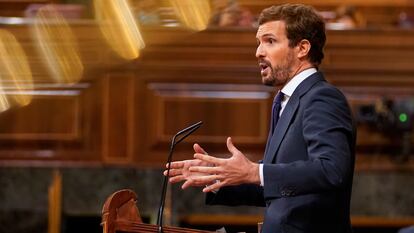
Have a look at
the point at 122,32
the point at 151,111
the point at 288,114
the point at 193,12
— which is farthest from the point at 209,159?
the point at 193,12

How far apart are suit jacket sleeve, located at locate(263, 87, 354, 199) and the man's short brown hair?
186mm

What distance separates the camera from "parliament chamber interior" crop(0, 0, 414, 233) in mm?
4824

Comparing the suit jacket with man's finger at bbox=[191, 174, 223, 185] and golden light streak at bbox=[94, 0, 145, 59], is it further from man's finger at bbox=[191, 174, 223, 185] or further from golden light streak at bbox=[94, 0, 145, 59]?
golden light streak at bbox=[94, 0, 145, 59]

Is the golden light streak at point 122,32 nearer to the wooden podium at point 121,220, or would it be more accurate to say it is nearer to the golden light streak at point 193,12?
the golden light streak at point 193,12

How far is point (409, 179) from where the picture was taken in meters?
4.83

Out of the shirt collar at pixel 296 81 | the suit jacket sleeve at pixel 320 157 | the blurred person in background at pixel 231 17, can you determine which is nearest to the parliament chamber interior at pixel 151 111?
the blurred person in background at pixel 231 17

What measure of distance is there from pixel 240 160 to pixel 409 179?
2.91 metres

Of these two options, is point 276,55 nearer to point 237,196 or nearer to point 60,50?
point 237,196

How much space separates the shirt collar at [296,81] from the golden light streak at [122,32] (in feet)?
8.59

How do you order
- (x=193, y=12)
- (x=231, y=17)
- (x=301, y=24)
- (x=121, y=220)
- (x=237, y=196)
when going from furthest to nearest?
(x=193, y=12), (x=231, y=17), (x=237, y=196), (x=301, y=24), (x=121, y=220)

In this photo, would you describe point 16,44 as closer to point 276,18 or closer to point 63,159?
point 63,159

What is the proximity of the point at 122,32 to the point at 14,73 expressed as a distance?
0.62 m

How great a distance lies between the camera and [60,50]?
16.2 ft

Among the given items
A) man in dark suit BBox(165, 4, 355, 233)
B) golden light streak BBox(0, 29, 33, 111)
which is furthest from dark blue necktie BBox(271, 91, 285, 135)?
golden light streak BBox(0, 29, 33, 111)
